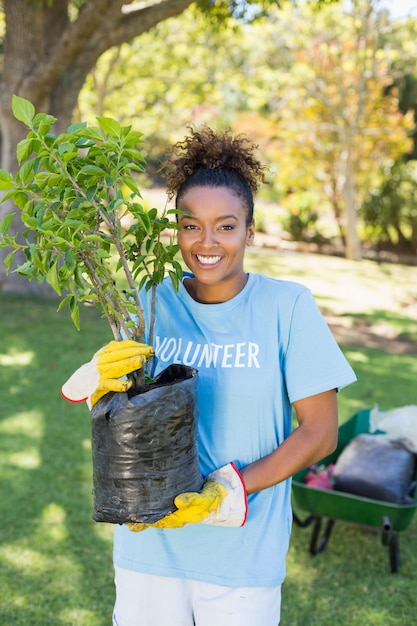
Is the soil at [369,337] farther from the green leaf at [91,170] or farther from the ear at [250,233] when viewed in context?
the green leaf at [91,170]

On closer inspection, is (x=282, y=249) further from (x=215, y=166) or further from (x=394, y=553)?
(x=215, y=166)

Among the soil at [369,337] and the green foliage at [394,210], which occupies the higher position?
the green foliage at [394,210]

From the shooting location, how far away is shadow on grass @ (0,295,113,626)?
2998 mm

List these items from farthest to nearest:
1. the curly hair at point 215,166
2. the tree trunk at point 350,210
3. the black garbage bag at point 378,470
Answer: the tree trunk at point 350,210, the black garbage bag at point 378,470, the curly hair at point 215,166

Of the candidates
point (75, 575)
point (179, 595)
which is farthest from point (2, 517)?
point (179, 595)

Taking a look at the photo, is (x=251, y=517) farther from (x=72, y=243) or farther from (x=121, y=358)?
(x=72, y=243)

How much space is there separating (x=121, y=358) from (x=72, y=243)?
27 centimetres

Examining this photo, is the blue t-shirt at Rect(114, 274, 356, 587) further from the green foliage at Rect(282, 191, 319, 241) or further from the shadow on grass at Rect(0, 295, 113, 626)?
the green foliage at Rect(282, 191, 319, 241)

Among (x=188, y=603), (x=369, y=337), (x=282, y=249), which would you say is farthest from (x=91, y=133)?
(x=282, y=249)

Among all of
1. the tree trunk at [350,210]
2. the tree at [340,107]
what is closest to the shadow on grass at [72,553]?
the tree trunk at [350,210]

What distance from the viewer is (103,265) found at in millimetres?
1607

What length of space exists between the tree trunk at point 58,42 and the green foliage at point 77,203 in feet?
21.1

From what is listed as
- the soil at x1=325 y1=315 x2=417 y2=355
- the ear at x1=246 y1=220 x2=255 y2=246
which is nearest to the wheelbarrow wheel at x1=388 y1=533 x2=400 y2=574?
the ear at x1=246 y1=220 x2=255 y2=246

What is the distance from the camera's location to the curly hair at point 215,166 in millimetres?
1709
